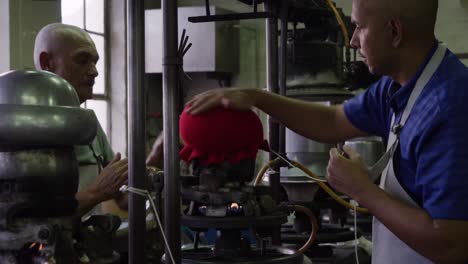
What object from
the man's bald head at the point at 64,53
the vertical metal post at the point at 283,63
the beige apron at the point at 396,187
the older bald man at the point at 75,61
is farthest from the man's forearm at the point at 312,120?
the man's bald head at the point at 64,53

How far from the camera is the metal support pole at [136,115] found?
3.69 feet

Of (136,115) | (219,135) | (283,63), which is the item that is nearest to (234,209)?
(219,135)

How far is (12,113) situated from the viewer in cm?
101

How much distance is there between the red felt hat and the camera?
1255 millimetres

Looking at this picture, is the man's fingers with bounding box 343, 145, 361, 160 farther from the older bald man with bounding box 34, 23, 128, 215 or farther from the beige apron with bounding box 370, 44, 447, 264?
the older bald man with bounding box 34, 23, 128, 215

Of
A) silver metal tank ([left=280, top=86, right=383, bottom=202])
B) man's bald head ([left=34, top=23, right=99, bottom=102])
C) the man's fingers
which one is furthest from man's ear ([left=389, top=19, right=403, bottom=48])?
man's bald head ([left=34, top=23, right=99, bottom=102])

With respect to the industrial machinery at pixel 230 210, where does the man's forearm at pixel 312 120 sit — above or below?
above

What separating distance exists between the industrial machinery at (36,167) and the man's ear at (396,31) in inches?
24.9

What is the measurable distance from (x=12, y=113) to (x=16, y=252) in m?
0.22

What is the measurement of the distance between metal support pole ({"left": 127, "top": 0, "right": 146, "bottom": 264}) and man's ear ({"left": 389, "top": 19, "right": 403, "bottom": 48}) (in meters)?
0.50

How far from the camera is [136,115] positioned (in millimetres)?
1128

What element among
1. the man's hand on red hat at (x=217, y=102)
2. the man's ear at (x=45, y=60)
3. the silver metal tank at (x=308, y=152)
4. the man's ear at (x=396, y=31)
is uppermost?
the man's ear at (x=396, y=31)

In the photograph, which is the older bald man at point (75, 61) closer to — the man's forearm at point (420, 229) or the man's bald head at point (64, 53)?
the man's bald head at point (64, 53)

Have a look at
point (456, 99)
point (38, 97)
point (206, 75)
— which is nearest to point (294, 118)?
point (456, 99)
